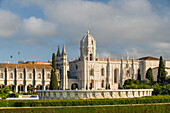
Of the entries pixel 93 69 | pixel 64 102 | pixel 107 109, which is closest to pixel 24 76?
pixel 93 69

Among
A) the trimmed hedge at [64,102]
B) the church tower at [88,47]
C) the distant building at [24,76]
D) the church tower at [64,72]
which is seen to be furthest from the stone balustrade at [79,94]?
the church tower at [88,47]

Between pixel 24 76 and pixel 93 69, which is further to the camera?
pixel 93 69

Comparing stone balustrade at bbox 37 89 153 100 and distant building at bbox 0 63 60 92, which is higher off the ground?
distant building at bbox 0 63 60 92

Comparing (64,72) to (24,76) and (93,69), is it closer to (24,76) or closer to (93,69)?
(93,69)

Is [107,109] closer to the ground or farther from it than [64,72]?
closer to the ground

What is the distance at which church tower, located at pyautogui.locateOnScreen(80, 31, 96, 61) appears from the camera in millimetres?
69625

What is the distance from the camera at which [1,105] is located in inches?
1090

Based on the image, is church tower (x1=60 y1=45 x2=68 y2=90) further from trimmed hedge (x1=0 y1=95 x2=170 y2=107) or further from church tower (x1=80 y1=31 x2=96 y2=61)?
trimmed hedge (x1=0 y1=95 x2=170 y2=107)

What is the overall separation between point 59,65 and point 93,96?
3554cm

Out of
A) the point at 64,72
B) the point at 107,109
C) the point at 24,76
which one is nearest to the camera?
the point at 107,109

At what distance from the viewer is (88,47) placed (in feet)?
229

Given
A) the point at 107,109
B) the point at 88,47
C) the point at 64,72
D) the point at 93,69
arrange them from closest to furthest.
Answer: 1. the point at 107,109
2. the point at 64,72
3. the point at 93,69
4. the point at 88,47

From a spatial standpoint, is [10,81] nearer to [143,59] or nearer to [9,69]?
[9,69]

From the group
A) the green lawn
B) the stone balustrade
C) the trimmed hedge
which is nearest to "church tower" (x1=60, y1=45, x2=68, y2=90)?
the stone balustrade
